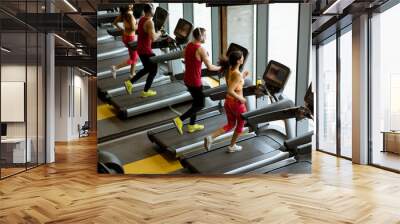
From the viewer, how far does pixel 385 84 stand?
7.67 m

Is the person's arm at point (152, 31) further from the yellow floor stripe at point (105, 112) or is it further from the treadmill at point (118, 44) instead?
the yellow floor stripe at point (105, 112)

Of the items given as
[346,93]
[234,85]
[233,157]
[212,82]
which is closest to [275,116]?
[234,85]

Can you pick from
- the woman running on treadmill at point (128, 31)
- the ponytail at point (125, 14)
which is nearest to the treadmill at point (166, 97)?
the woman running on treadmill at point (128, 31)

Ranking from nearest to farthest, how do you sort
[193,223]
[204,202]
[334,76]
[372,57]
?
[193,223] → [204,202] → [372,57] → [334,76]

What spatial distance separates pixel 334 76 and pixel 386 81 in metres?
2.64

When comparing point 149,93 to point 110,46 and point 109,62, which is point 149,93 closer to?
point 109,62

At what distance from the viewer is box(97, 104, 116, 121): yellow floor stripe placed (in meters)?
6.56

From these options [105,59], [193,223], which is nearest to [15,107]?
[105,59]

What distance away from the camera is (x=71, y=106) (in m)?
17.1

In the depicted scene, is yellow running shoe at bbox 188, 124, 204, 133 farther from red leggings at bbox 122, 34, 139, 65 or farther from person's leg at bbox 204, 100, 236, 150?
red leggings at bbox 122, 34, 139, 65

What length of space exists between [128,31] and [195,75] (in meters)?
1.30

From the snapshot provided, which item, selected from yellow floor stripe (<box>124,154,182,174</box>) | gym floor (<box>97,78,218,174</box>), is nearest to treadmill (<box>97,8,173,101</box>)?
gym floor (<box>97,78,218,174</box>)

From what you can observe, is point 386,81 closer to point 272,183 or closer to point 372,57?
point 372,57

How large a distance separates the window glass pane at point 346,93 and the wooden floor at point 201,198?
2054 mm
